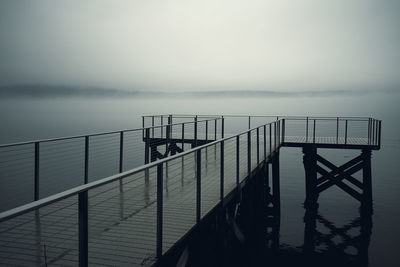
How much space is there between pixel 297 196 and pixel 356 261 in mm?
9893

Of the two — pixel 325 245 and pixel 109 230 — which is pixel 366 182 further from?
pixel 109 230

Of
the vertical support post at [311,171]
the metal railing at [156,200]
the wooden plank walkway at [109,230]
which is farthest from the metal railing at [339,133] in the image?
the wooden plank walkway at [109,230]

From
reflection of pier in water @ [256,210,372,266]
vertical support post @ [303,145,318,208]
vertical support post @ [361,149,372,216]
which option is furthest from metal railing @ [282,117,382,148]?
reflection of pier in water @ [256,210,372,266]

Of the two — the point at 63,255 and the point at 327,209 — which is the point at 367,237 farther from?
the point at 63,255

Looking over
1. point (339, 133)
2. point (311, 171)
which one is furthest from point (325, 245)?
point (339, 133)

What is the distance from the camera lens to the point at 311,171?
14.5 meters

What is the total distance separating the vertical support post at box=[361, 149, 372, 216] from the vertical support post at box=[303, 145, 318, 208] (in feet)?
5.93

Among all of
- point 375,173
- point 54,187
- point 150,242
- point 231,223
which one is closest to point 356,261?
point 231,223

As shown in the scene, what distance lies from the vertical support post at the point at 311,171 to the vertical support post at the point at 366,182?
5.93ft

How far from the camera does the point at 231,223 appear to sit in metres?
7.18

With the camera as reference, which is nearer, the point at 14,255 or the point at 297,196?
the point at 14,255

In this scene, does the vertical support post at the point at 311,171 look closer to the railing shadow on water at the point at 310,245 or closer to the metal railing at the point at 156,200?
→ the railing shadow on water at the point at 310,245

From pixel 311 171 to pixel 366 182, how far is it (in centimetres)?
213

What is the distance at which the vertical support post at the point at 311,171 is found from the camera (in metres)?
14.3
